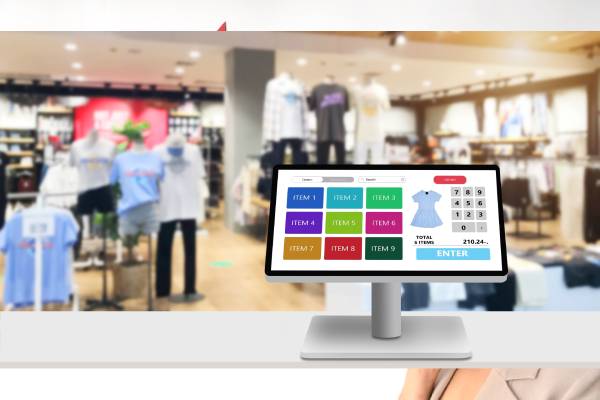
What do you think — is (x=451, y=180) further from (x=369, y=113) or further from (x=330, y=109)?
(x=369, y=113)

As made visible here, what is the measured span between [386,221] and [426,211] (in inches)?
2.8

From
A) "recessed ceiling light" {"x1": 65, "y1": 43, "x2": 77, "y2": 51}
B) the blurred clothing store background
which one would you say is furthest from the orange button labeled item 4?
"recessed ceiling light" {"x1": 65, "y1": 43, "x2": 77, "y2": 51}

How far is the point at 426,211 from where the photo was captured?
101cm

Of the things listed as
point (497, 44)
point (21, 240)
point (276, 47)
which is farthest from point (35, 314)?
point (497, 44)

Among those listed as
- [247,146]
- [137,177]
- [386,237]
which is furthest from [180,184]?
[386,237]

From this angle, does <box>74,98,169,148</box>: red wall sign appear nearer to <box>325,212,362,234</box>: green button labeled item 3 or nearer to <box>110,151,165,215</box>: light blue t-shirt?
<box>110,151,165,215</box>: light blue t-shirt

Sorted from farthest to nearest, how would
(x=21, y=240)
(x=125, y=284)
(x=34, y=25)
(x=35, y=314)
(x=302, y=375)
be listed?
(x=125, y=284) < (x=34, y=25) < (x=21, y=240) < (x=302, y=375) < (x=35, y=314)

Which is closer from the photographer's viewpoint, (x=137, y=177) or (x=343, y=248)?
(x=343, y=248)

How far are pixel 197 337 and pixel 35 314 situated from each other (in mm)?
404

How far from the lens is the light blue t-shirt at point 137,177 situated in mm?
4508

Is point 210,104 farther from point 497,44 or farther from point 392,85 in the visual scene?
point 497,44

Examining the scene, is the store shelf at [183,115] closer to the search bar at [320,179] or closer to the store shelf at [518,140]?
the store shelf at [518,140]

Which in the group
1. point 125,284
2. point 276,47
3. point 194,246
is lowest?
point 125,284

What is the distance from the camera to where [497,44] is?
8.64 metres
